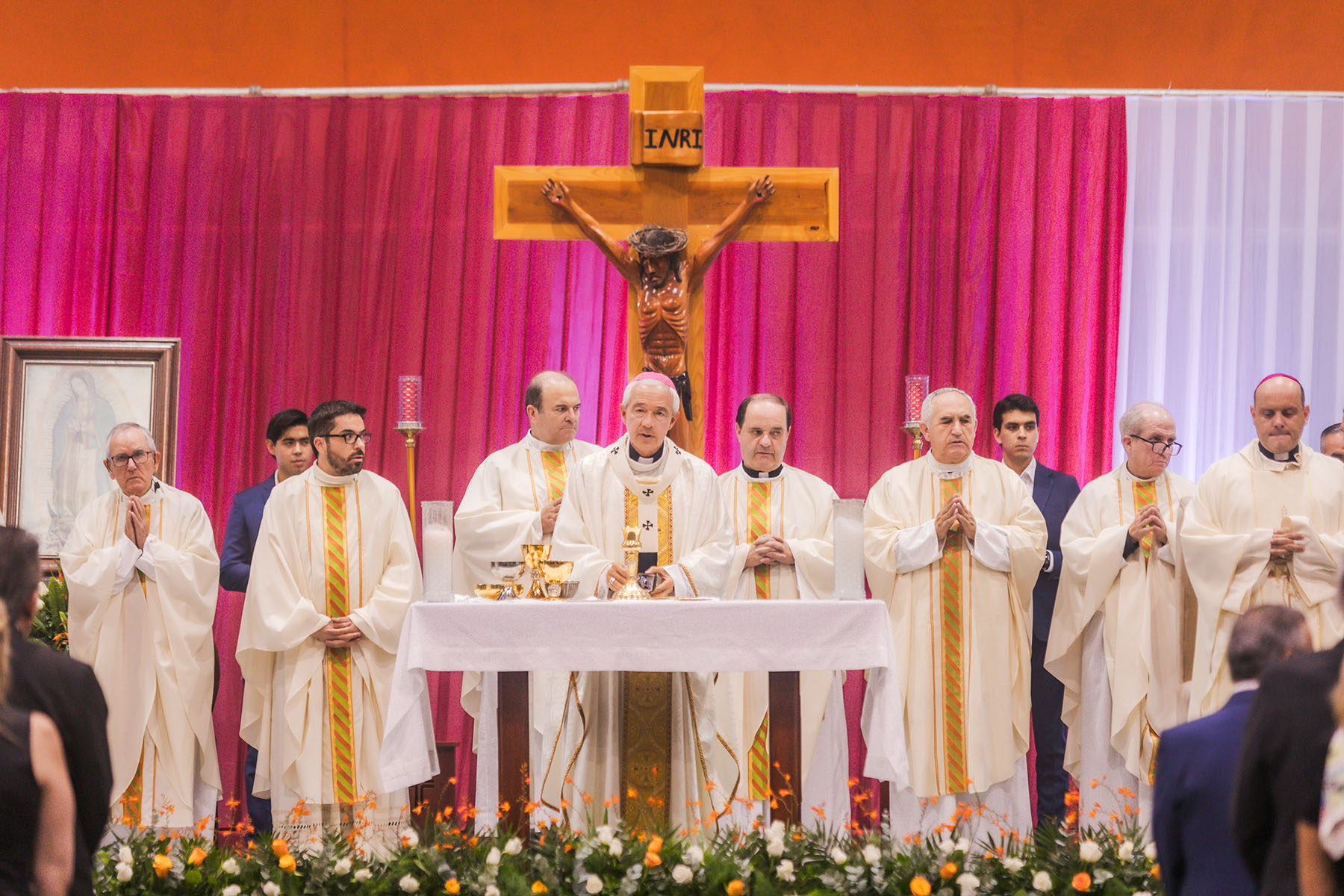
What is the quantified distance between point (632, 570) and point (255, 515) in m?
2.45

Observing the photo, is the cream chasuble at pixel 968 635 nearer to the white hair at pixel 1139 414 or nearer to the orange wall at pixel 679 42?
the white hair at pixel 1139 414

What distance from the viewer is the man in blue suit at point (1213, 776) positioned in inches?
102

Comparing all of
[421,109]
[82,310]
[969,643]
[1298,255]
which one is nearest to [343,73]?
[421,109]

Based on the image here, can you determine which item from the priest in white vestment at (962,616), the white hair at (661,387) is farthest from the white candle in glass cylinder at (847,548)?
the priest in white vestment at (962,616)

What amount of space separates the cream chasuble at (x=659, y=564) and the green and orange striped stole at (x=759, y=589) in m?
0.38

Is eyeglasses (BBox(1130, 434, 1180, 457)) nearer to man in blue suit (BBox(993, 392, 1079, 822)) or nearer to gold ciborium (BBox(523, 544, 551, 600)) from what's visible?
man in blue suit (BBox(993, 392, 1079, 822))

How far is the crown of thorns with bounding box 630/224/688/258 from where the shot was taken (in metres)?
6.04

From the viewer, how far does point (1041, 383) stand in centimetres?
769

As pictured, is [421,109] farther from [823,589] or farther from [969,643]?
[969,643]

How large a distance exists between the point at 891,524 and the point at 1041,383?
6.67ft

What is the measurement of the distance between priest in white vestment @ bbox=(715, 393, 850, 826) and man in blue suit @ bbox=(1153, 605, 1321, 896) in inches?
100

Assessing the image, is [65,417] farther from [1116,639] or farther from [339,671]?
[1116,639]

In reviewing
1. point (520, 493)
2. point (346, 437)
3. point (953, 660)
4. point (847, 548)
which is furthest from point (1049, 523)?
point (346, 437)

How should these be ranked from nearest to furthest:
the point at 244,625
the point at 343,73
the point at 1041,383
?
the point at 244,625 → the point at 1041,383 → the point at 343,73
